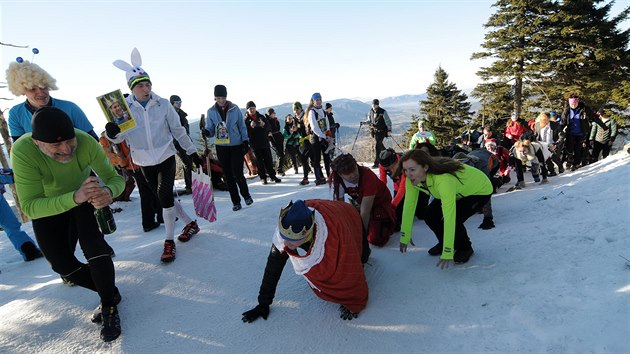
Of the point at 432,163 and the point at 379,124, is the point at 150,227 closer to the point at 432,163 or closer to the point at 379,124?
the point at 432,163

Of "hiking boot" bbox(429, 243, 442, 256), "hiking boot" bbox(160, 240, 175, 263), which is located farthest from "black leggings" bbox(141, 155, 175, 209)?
"hiking boot" bbox(429, 243, 442, 256)

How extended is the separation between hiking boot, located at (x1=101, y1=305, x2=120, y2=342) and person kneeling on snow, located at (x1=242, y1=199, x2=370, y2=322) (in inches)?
42.1

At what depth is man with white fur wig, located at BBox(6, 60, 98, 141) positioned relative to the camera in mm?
3006

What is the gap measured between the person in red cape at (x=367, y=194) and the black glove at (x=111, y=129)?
8.05 feet

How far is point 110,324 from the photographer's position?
2.77 meters

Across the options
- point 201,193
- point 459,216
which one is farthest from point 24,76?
point 459,216

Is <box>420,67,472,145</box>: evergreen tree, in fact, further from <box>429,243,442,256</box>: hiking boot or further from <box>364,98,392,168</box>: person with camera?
<box>429,243,442,256</box>: hiking boot

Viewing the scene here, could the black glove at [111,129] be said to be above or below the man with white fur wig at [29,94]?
below

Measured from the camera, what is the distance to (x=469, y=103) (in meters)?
34.8

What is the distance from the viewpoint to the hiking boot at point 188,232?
14.2 feet

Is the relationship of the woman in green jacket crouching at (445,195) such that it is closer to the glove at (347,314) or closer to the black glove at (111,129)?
the glove at (347,314)

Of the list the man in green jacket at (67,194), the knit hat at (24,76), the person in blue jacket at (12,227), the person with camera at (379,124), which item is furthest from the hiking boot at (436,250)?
the person with camera at (379,124)

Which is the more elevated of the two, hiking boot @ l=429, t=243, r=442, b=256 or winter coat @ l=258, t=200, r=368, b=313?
winter coat @ l=258, t=200, r=368, b=313

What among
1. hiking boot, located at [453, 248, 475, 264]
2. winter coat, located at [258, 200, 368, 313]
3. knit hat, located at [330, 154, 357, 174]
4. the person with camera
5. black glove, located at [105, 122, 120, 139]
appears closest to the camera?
winter coat, located at [258, 200, 368, 313]
